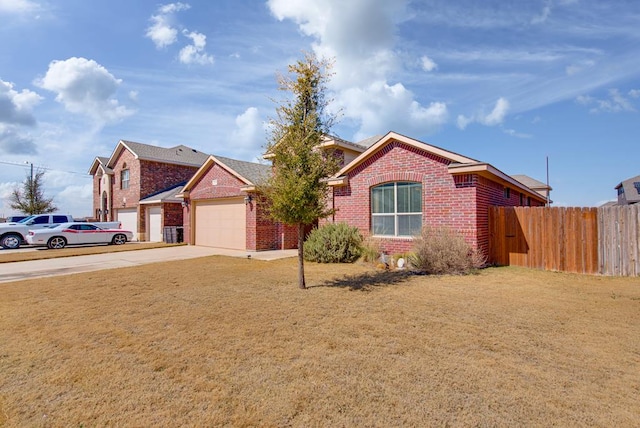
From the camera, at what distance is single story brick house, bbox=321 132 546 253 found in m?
10.2

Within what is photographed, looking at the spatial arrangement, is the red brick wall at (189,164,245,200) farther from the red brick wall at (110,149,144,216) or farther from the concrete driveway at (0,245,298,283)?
the red brick wall at (110,149,144,216)

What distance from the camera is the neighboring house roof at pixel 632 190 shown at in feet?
99.6

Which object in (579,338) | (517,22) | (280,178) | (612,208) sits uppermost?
(517,22)

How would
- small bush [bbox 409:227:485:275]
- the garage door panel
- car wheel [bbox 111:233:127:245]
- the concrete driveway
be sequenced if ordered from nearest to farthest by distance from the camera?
small bush [bbox 409:227:485:275]
the concrete driveway
car wheel [bbox 111:233:127:245]
the garage door panel

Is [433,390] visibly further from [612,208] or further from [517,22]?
[517,22]

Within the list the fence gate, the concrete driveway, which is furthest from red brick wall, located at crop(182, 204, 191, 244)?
the fence gate

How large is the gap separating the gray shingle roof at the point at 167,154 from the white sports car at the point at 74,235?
6134mm

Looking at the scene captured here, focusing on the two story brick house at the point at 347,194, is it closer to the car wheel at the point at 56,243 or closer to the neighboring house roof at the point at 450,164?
the neighboring house roof at the point at 450,164

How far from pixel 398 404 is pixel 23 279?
36.3 feet

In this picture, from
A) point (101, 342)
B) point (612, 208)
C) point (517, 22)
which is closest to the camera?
point (101, 342)

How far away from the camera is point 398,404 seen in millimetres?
2924

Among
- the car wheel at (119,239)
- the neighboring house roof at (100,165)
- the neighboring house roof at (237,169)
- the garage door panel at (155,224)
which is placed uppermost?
the neighboring house roof at (100,165)

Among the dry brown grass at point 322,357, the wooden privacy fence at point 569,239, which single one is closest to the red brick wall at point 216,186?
the dry brown grass at point 322,357

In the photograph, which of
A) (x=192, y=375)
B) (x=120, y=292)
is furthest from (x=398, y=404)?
(x=120, y=292)
